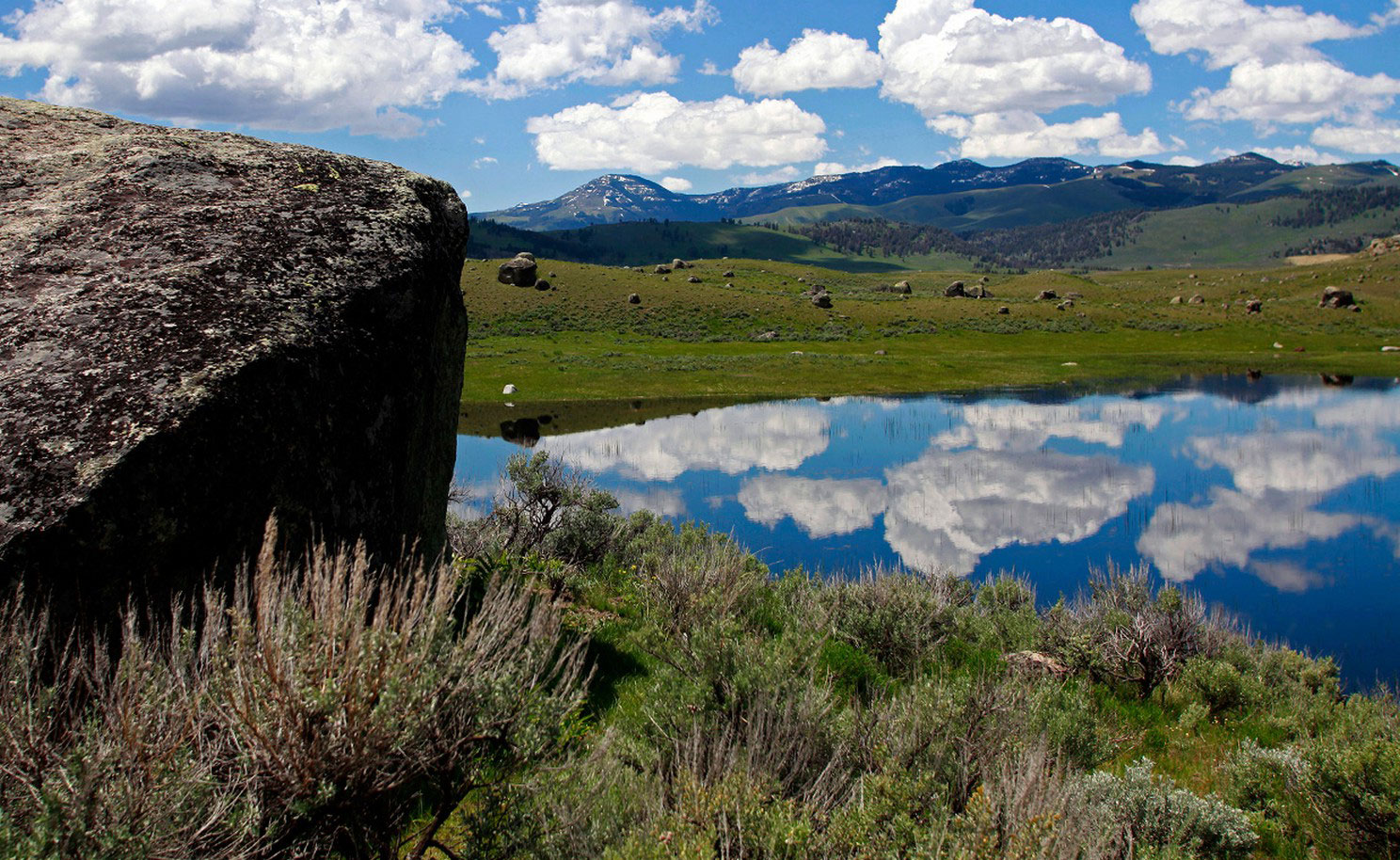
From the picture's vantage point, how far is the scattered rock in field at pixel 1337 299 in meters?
87.3

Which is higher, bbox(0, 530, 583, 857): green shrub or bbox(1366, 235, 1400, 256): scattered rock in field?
bbox(1366, 235, 1400, 256): scattered rock in field

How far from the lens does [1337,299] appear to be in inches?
3450

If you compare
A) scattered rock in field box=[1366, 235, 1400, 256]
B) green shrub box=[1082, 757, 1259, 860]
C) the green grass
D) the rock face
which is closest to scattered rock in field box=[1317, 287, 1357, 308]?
the green grass

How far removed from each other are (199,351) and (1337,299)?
110887 millimetres

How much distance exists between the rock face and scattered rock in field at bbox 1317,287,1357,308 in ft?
355

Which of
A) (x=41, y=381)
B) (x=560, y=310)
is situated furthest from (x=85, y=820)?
(x=560, y=310)

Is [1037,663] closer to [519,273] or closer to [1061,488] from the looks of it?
[1061,488]

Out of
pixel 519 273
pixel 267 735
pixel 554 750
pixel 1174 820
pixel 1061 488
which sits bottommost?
pixel 1061 488

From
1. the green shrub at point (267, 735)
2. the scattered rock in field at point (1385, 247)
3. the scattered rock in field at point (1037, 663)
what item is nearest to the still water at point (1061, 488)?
the scattered rock in field at point (1037, 663)

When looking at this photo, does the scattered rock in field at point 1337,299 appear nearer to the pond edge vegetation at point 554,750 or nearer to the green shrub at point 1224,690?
the green shrub at point 1224,690

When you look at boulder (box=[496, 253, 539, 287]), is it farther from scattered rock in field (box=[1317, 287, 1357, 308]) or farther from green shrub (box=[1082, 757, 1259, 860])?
green shrub (box=[1082, 757, 1259, 860])

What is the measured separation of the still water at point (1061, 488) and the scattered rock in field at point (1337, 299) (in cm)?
5424

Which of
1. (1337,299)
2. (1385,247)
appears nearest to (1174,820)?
→ (1337,299)

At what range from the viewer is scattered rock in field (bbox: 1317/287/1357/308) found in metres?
87.3
